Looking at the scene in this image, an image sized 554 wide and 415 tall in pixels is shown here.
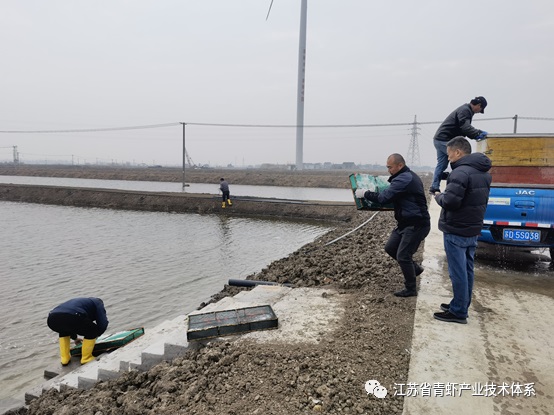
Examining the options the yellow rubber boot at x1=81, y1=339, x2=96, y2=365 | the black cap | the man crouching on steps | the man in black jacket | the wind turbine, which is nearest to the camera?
the man in black jacket

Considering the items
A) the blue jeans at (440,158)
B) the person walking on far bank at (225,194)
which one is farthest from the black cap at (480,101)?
the person walking on far bank at (225,194)

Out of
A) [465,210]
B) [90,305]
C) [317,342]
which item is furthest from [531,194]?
[90,305]

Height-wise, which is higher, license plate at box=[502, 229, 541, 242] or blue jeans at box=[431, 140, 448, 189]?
blue jeans at box=[431, 140, 448, 189]

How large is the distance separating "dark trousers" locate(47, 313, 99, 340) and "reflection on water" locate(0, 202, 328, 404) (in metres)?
0.75

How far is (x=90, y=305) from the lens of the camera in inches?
200

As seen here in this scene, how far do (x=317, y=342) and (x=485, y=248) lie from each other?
18.3ft

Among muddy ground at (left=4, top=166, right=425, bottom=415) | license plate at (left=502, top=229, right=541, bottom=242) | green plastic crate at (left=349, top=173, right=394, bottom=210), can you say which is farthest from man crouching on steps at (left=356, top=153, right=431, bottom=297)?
license plate at (left=502, top=229, right=541, bottom=242)

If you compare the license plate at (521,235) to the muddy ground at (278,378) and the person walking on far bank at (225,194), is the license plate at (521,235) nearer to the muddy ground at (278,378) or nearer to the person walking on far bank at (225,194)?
the muddy ground at (278,378)

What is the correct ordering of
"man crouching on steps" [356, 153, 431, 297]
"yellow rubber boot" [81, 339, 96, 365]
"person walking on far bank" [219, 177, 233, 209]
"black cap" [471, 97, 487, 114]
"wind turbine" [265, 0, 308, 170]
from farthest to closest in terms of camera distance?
"wind turbine" [265, 0, 308, 170]
"person walking on far bank" [219, 177, 233, 209]
"black cap" [471, 97, 487, 114]
"yellow rubber boot" [81, 339, 96, 365]
"man crouching on steps" [356, 153, 431, 297]

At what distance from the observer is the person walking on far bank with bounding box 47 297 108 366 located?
191 inches

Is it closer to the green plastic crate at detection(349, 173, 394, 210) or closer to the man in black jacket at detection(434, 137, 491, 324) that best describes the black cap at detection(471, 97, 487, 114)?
the green plastic crate at detection(349, 173, 394, 210)

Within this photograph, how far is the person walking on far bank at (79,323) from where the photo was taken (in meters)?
4.84

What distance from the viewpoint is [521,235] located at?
565 centimetres

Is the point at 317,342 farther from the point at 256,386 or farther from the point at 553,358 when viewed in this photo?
the point at 553,358
